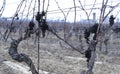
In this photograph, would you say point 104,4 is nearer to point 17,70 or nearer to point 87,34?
point 87,34

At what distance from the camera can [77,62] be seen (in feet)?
38.6

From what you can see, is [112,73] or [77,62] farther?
[77,62]

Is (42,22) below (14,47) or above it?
above

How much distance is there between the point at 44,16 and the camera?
9.33 ft

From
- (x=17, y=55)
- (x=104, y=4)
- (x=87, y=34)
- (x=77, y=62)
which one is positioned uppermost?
(x=104, y=4)

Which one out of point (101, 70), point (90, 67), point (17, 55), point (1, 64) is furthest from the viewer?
point (101, 70)

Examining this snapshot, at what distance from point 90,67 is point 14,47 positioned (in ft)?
4.37

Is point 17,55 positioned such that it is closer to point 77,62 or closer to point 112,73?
point 112,73

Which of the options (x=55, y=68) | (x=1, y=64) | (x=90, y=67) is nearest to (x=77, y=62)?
(x=55, y=68)

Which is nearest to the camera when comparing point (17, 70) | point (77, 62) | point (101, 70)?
point (17, 70)

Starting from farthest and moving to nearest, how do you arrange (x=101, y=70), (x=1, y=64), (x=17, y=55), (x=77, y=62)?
1. (x=77, y=62)
2. (x=101, y=70)
3. (x=1, y=64)
4. (x=17, y=55)

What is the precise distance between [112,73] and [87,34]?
23.3ft

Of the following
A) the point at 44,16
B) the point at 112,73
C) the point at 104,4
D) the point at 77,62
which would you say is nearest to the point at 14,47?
the point at 44,16

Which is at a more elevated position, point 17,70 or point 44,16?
point 44,16
